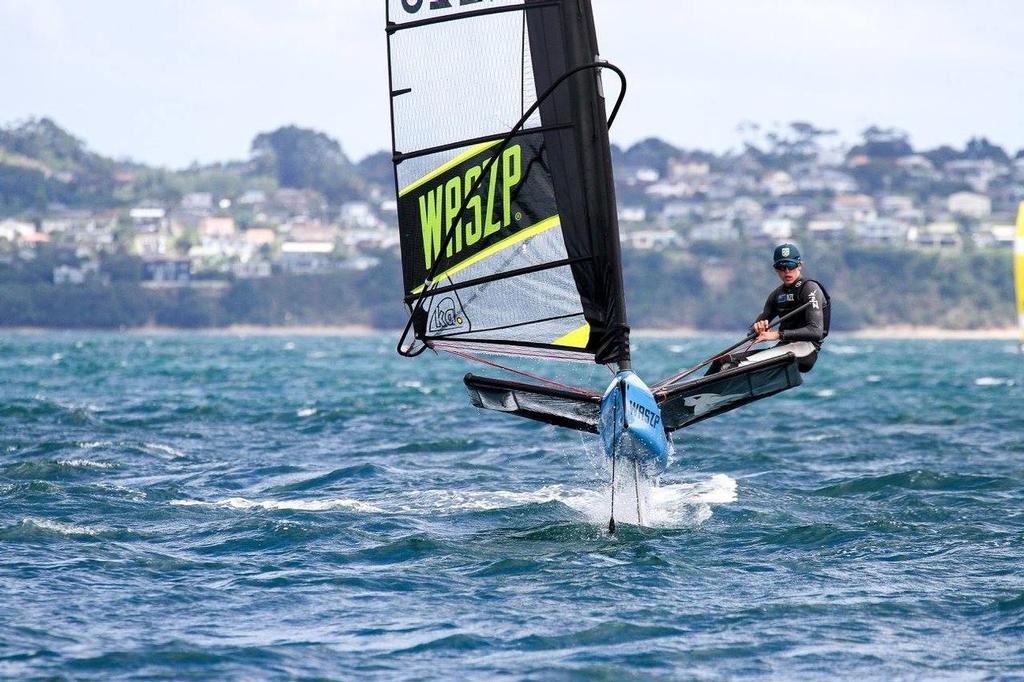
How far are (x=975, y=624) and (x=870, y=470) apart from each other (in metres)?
7.77

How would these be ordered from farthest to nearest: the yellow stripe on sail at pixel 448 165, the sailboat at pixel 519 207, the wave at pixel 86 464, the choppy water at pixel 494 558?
the wave at pixel 86 464 → the yellow stripe on sail at pixel 448 165 → the sailboat at pixel 519 207 → the choppy water at pixel 494 558

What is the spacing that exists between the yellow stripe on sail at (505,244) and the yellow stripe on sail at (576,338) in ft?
2.62

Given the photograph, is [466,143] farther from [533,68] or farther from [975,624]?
[975,624]

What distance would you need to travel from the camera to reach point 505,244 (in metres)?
11.4

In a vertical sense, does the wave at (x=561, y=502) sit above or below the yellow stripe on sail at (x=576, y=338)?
below

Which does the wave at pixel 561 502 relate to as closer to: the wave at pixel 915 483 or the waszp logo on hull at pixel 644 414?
the wave at pixel 915 483

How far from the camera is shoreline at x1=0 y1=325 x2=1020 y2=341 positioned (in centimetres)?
13700

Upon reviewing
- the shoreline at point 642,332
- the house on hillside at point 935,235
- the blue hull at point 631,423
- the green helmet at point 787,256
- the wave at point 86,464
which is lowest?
the shoreline at point 642,332

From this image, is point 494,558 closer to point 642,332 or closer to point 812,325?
point 812,325

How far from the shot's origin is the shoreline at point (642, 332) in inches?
5394

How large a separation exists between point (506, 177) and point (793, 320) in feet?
8.55

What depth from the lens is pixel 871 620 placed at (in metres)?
9.15

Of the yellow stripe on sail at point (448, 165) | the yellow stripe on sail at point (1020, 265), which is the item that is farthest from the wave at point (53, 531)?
the yellow stripe on sail at point (1020, 265)

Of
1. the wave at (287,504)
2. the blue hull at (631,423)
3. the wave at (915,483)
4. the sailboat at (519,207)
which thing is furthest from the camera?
the wave at (915,483)
